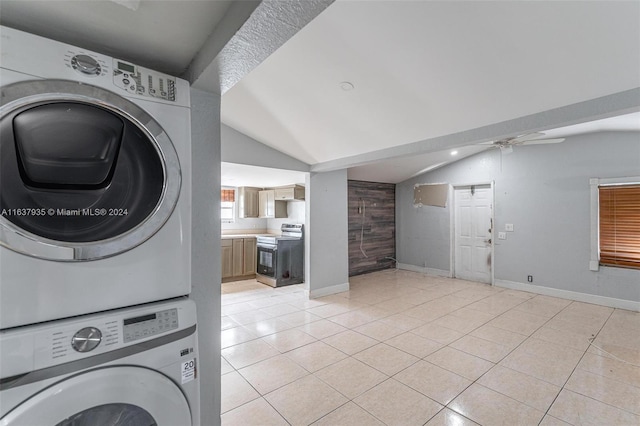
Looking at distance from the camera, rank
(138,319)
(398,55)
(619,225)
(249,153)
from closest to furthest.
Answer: (138,319)
(398,55)
(249,153)
(619,225)

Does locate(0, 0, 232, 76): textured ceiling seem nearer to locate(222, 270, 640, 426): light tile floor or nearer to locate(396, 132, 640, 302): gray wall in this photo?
locate(222, 270, 640, 426): light tile floor

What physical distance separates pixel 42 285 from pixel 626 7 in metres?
3.01

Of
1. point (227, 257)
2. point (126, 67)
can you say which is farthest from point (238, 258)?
point (126, 67)

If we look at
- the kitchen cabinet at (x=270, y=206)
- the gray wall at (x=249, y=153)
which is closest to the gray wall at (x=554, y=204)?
the kitchen cabinet at (x=270, y=206)

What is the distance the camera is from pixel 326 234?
4.93 metres

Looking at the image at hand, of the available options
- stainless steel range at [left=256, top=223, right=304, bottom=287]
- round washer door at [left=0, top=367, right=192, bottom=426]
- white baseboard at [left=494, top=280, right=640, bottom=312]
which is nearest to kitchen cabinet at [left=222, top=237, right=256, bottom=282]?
stainless steel range at [left=256, top=223, right=304, bottom=287]

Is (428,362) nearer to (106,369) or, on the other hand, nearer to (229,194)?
(106,369)

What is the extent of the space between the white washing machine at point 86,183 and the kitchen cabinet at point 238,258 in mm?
4543

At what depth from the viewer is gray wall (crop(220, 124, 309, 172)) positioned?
12.5 feet

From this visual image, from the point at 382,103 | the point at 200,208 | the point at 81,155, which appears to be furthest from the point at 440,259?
the point at 81,155

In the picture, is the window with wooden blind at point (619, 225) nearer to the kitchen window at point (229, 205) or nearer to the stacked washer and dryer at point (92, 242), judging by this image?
the stacked washer and dryer at point (92, 242)

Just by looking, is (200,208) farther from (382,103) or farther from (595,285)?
(595,285)

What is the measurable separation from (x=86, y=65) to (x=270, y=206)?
A: 516cm

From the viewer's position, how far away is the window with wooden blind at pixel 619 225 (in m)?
4.16
